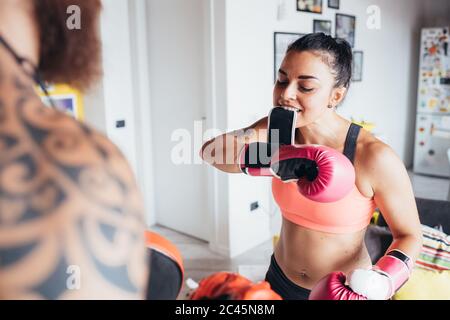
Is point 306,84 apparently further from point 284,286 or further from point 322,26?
point 322,26

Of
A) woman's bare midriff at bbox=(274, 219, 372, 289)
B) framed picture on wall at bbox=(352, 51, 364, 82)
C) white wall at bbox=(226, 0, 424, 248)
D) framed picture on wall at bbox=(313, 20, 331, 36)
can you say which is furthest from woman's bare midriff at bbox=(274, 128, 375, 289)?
framed picture on wall at bbox=(352, 51, 364, 82)

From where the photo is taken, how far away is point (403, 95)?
464 cm

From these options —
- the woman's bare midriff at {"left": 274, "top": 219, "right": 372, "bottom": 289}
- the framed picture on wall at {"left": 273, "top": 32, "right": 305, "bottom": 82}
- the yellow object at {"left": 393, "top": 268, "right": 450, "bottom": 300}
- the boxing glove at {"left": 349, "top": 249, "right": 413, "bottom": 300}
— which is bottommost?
the yellow object at {"left": 393, "top": 268, "right": 450, "bottom": 300}

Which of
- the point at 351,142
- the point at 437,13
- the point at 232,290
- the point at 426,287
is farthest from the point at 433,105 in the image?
the point at 232,290

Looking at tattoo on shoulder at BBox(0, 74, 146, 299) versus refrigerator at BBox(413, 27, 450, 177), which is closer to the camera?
tattoo on shoulder at BBox(0, 74, 146, 299)

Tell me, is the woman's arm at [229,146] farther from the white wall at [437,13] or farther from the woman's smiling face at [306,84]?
the white wall at [437,13]

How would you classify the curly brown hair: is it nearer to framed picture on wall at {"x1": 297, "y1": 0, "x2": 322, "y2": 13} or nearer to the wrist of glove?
the wrist of glove

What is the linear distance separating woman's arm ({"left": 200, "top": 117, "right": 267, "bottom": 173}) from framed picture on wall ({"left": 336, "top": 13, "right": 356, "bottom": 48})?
2.34 m

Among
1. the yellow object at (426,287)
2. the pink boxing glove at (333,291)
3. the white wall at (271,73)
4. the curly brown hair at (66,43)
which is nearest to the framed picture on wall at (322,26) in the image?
the white wall at (271,73)

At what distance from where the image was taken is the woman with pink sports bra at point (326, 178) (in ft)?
2.79

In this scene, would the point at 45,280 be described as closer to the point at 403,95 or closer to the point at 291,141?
the point at 291,141

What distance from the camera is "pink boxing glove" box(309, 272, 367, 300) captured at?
722 millimetres

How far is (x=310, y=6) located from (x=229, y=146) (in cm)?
223
